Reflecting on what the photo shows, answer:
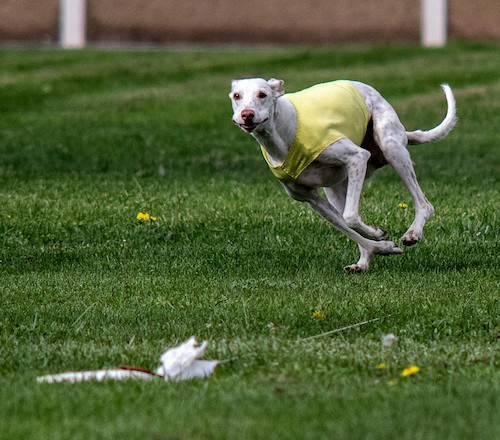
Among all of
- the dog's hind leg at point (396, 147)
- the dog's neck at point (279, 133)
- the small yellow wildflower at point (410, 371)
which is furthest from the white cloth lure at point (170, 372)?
the dog's hind leg at point (396, 147)

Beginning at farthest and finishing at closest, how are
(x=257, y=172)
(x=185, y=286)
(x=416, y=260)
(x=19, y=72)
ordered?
(x=19, y=72) → (x=257, y=172) → (x=416, y=260) → (x=185, y=286)

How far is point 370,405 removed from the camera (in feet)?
14.4

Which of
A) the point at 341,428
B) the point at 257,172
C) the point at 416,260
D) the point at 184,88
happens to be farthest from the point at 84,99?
the point at 341,428

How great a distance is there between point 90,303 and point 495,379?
104 inches

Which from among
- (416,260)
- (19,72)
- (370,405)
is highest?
(370,405)

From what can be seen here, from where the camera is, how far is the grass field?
4.33m

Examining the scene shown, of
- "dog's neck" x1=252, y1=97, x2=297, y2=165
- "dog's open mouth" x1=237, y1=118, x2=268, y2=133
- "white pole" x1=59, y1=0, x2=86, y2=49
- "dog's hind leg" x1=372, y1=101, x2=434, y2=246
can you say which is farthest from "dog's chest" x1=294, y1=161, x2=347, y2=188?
"white pole" x1=59, y1=0, x2=86, y2=49

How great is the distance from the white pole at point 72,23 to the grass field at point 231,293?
17350mm

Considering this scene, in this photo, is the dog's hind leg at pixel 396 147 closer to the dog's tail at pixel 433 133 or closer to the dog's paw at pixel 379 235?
the dog's paw at pixel 379 235

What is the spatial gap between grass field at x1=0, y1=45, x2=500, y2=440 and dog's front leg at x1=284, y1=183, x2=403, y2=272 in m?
0.14

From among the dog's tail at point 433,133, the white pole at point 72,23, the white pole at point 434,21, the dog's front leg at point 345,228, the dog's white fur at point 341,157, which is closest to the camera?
the dog's white fur at point 341,157

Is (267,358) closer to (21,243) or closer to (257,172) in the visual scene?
(21,243)

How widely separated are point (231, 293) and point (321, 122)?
4.00ft

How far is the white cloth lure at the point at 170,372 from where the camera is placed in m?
4.96
